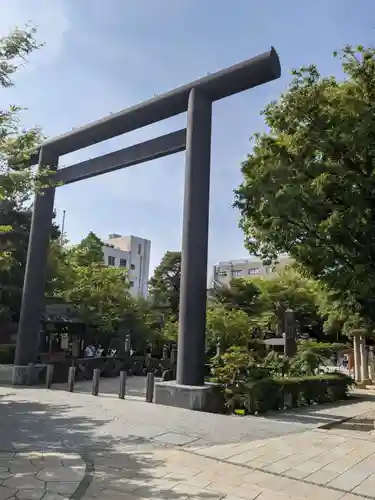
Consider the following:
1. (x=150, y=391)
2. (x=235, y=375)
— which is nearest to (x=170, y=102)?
(x=235, y=375)

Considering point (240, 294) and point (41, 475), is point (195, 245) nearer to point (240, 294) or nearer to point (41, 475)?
point (41, 475)

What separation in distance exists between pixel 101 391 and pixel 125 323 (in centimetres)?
880

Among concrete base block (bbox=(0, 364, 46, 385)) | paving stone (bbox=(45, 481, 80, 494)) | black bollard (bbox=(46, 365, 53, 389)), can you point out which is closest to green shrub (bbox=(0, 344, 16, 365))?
concrete base block (bbox=(0, 364, 46, 385))

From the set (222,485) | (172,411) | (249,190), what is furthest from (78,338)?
(222,485)

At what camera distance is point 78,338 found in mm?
22172

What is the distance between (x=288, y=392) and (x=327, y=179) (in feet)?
18.6

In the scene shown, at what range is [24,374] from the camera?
1465cm

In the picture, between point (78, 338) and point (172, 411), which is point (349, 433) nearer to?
point (172, 411)

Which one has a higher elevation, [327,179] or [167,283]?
[167,283]

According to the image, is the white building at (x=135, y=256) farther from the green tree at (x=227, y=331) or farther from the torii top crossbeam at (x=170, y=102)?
the torii top crossbeam at (x=170, y=102)

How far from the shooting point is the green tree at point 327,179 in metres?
8.56

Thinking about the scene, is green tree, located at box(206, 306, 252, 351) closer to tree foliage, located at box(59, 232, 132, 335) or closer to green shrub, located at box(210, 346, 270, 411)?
tree foliage, located at box(59, 232, 132, 335)

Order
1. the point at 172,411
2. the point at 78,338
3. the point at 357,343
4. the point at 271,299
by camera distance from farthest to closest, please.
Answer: the point at 271,299 < the point at 78,338 < the point at 357,343 < the point at 172,411

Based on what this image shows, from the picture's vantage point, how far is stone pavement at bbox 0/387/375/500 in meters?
4.81
